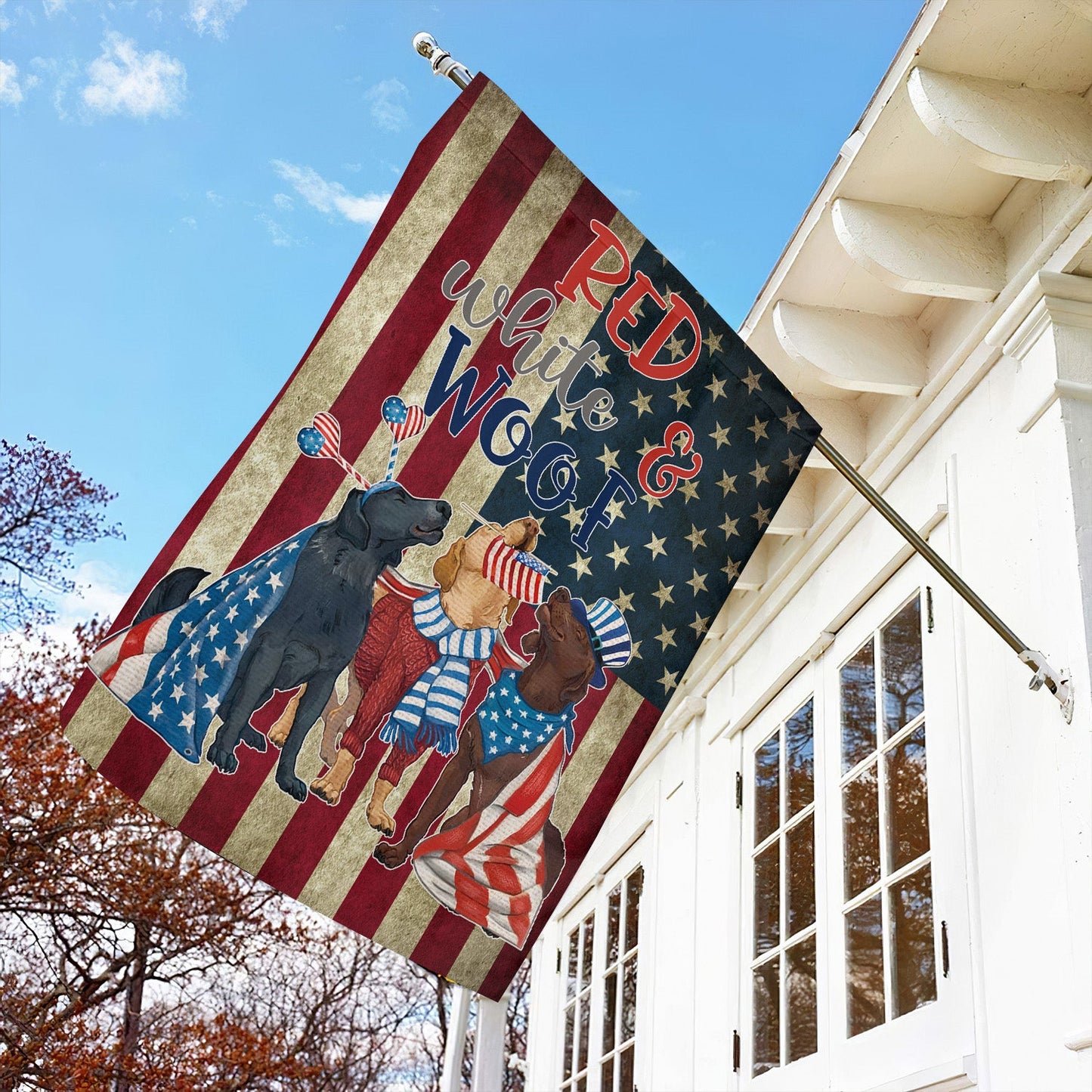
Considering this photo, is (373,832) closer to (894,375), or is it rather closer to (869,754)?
(869,754)

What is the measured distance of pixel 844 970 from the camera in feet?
12.0

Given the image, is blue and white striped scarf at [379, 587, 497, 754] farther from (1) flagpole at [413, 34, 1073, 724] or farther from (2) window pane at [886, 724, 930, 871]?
(2) window pane at [886, 724, 930, 871]

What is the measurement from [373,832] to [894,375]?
212 cm

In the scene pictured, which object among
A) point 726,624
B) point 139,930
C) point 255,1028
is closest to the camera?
point 726,624

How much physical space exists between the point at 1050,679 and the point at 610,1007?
457cm

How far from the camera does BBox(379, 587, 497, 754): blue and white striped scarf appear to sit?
3070 millimetres

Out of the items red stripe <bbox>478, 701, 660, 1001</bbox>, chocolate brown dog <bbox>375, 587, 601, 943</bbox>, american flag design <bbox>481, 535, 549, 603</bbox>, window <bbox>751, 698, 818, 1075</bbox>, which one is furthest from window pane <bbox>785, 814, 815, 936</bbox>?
american flag design <bbox>481, 535, 549, 603</bbox>

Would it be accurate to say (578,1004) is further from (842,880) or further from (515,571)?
(515,571)

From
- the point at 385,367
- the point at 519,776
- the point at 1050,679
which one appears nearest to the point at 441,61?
the point at 385,367

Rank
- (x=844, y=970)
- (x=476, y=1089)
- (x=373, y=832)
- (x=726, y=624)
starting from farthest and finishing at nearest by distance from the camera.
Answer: (x=476, y=1089) → (x=726, y=624) → (x=844, y=970) → (x=373, y=832)

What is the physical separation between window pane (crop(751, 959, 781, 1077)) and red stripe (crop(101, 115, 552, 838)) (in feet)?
7.30

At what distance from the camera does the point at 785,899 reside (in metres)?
4.29

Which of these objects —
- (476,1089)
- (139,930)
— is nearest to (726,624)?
(476,1089)

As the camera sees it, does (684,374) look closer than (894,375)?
Yes
